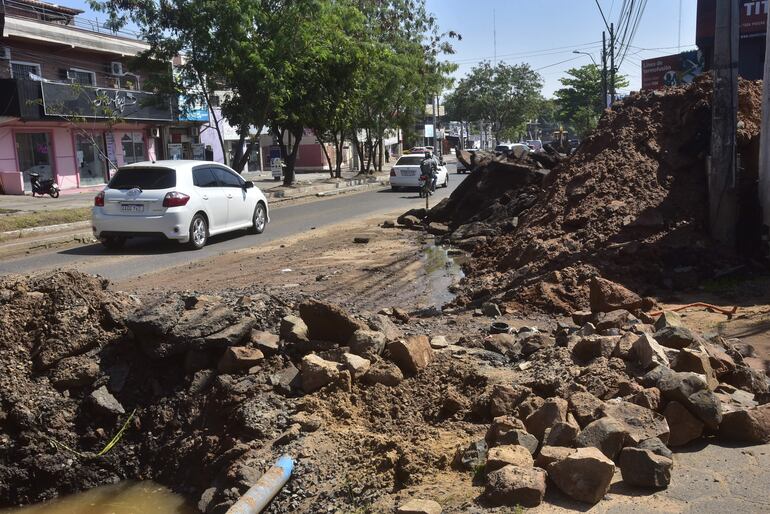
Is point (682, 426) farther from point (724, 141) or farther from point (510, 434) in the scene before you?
point (724, 141)

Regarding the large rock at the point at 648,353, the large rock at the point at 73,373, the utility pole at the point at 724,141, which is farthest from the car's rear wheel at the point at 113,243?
the large rock at the point at 648,353

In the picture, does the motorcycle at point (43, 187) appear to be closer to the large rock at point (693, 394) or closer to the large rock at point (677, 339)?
the large rock at point (677, 339)

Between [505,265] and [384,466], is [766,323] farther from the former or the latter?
[384,466]

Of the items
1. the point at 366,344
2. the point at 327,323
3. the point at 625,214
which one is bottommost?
the point at 366,344

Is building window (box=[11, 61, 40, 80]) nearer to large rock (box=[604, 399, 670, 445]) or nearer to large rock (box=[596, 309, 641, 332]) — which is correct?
large rock (box=[596, 309, 641, 332])

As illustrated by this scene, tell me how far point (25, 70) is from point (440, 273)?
24086 mm

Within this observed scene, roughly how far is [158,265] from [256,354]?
23.4 ft

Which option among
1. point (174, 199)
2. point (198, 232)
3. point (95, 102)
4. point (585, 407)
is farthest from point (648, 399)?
point (95, 102)

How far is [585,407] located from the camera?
441cm

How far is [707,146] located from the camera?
472 inches

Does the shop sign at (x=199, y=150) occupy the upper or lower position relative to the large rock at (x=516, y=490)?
upper

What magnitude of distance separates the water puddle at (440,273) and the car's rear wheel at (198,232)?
4248 millimetres

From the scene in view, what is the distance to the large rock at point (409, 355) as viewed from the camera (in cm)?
536

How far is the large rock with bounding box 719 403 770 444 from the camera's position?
439 cm
